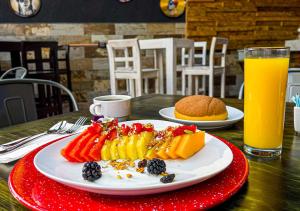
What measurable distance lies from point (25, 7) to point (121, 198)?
4968 millimetres

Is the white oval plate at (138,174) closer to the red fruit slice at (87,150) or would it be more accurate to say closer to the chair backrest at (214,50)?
the red fruit slice at (87,150)

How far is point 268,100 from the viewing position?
563mm

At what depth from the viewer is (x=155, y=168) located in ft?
1.45

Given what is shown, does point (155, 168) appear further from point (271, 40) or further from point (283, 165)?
point (271, 40)

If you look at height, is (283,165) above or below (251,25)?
below

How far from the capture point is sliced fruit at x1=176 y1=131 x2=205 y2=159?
503mm

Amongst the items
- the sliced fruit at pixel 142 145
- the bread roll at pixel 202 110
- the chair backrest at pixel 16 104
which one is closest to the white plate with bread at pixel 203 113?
the bread roll at pixel 202 110

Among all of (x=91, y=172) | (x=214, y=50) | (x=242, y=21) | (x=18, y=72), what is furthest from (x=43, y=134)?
(x=242, y=21)

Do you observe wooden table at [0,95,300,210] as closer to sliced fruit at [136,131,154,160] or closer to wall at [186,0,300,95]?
sliced fruit at [136,131,154,160]

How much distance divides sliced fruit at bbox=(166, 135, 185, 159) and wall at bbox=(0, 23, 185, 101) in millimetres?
4636

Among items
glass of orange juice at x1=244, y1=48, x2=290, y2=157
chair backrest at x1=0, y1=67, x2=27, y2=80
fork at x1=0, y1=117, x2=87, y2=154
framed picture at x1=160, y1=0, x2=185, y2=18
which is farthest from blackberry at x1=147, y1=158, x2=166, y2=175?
framed picture at x1=160, y1=0, x2=185, y2=18

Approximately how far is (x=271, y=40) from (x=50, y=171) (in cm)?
553

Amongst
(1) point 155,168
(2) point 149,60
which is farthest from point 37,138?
(2) point 149,60

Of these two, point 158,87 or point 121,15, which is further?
point 121,15
